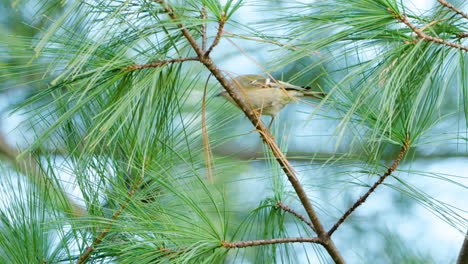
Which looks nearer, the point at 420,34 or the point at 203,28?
the point at 420,34

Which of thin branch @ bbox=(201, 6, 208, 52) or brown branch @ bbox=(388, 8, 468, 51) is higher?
thin branch @ bbox=(201, 6, 208, 52)

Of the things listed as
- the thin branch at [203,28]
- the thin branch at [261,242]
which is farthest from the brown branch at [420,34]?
the thin branch at [261,242]

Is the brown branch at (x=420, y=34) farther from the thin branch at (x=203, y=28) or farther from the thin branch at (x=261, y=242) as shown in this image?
the thin branch at (x=261, y=242)

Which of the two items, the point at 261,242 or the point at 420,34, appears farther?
the point at 261,242

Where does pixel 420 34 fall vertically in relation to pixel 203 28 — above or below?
below

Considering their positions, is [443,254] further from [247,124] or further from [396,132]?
[396,132]

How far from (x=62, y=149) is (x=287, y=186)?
0.46 m

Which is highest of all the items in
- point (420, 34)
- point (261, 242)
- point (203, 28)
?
point (203, 28)

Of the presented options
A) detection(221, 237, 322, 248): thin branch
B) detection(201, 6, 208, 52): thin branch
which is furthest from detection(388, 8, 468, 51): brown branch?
detection(221, 237, 322, 248): thin branch

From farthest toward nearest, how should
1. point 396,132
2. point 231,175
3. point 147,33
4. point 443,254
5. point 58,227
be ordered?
point 231,175, point 443,254, point 58,227, point 396,132, point 147,33

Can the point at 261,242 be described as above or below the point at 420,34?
below

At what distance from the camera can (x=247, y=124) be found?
2320mm

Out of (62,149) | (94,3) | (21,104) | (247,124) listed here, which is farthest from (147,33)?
(247,124)

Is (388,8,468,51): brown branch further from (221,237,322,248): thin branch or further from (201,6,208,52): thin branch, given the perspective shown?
(221,237,322,248): thin branch
